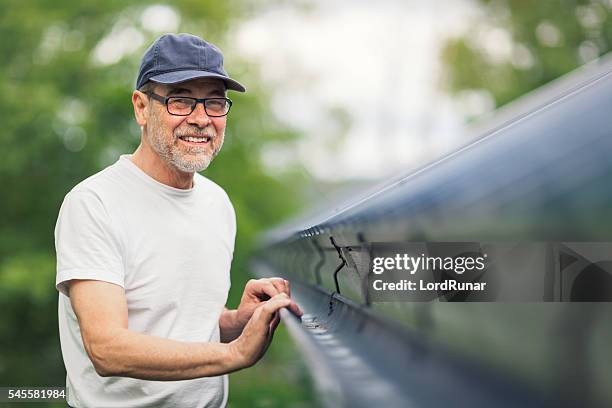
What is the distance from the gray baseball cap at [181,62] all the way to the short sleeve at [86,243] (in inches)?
10.0

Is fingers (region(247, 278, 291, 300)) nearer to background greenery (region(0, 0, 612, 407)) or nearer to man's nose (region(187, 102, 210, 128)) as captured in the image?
man's nose (region(187, 102, 210, 128))

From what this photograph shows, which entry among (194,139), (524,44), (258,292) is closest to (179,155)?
(194,139)

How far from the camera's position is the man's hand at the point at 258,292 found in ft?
5.11

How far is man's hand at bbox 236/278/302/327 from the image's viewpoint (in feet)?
5.11

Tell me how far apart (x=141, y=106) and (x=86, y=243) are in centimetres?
35

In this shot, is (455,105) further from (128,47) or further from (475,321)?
(475,321)

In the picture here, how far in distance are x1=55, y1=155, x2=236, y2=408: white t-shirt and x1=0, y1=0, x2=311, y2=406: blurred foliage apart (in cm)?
707

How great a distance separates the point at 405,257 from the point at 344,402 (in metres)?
0.19

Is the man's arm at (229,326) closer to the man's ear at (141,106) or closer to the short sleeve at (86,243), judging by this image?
the short sleeve at (86,243)

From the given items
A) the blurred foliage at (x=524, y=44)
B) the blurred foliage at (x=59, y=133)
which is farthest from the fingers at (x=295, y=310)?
the blurred foliage at (x=524, y=44)

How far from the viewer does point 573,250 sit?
0.64 meters

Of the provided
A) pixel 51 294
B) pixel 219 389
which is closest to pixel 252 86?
pixel 51 294

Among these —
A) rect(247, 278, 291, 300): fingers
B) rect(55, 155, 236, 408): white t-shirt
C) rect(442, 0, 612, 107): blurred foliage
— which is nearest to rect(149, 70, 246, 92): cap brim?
rect(55, 155, 236, 408): white t-shirt

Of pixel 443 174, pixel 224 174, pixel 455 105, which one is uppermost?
pixel 455 105
